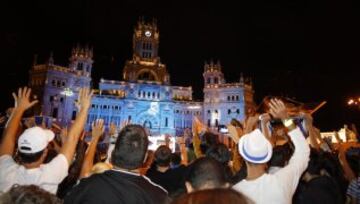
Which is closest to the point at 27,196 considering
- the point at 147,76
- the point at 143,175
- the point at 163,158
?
the point at 143,175

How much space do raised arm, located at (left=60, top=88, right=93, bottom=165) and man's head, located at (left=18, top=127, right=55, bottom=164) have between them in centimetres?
26

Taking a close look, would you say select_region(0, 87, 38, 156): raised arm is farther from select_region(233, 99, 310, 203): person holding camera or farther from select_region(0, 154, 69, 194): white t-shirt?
select_region(233, 99, 310, 203): person holding camera

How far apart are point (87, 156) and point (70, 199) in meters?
2.19

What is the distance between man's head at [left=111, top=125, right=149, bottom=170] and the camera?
2924 millimetres

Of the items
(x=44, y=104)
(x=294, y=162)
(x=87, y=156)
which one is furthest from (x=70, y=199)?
(x=44, y=104)

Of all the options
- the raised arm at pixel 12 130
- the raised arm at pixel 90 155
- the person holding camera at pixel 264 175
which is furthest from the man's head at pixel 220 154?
the raised arm at pixel 12 130

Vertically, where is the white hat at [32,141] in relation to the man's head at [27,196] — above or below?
above

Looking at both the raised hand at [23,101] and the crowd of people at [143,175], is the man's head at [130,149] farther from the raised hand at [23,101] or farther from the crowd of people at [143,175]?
the raised hand at [23,101]

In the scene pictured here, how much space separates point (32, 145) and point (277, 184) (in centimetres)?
298

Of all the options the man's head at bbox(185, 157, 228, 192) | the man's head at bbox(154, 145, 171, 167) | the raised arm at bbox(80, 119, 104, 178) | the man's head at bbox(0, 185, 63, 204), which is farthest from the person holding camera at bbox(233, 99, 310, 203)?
the raised arm at bbox(80, 119, 104, 178)

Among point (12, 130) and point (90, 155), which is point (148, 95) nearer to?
point (90, 155)

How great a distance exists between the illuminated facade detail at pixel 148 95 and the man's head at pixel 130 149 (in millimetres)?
60471

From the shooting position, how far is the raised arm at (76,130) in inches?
138

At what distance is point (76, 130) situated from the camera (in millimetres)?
3680
